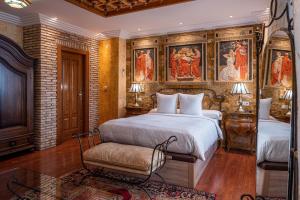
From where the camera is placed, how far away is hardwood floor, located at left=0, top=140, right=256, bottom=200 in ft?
8.94

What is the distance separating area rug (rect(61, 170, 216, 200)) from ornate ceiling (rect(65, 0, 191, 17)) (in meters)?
3.02

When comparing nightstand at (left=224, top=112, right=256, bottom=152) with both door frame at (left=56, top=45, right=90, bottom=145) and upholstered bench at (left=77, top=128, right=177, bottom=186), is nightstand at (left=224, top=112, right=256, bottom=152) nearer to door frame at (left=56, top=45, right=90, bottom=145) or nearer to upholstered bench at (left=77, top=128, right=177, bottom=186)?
upholstered bench at (left=77, top=128, right=177, bottom=186)

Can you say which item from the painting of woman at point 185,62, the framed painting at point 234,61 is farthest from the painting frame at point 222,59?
the painting of woman at point 185,62

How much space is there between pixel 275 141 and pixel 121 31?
5.22 m

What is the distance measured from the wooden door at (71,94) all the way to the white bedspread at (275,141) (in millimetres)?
4772

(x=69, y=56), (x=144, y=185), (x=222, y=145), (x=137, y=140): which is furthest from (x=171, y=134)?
(x=69, y=56)

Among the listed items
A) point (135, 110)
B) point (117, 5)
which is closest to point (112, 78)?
point (135, 110)

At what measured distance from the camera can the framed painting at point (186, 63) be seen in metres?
5.00

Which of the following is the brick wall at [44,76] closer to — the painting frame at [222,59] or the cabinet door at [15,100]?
the cabinet door at [15,100]

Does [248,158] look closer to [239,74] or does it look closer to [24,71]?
[239,74]

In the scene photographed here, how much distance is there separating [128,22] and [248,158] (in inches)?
152

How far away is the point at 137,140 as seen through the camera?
307 cm

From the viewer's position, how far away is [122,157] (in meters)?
2.56

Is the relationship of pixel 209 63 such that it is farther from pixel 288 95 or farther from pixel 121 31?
pixel 288 95
